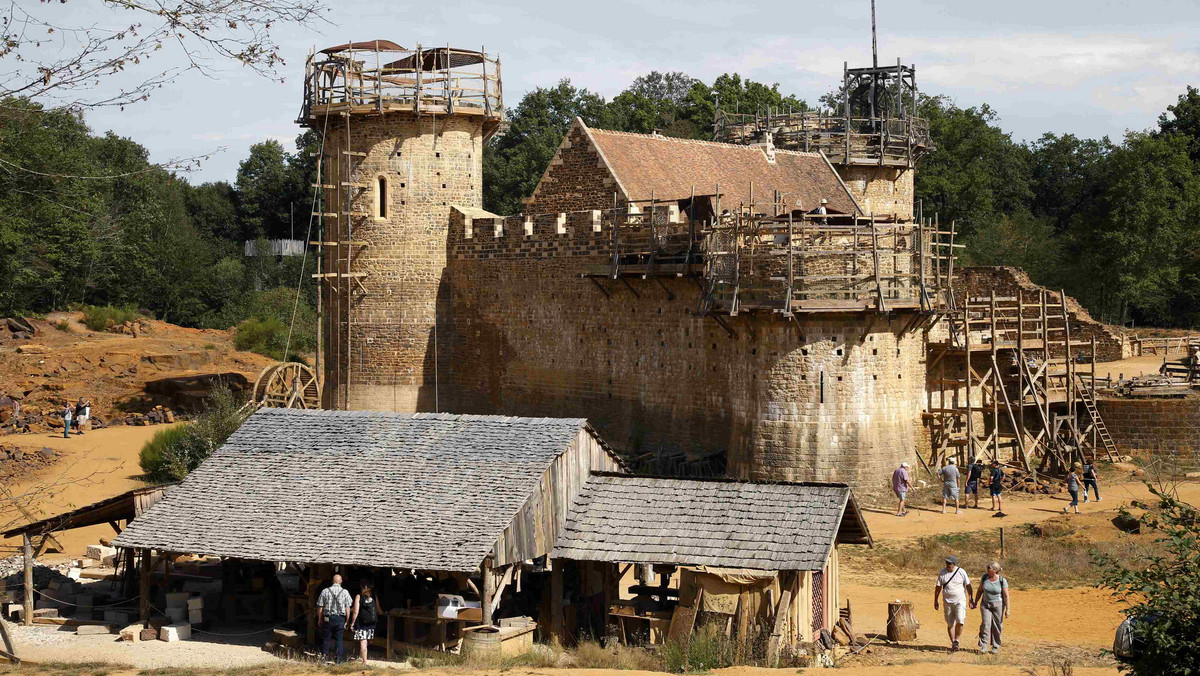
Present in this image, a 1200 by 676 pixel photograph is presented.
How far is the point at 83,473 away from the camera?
109 feet

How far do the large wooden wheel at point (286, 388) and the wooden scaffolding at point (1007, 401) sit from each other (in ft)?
48.0

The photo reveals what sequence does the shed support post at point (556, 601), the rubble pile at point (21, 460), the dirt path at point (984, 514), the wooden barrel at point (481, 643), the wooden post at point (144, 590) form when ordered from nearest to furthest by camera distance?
the wooden barrel at point (481, 643) → the shed support post at point (556, 601) → the wooden post at point (144, 590) → the dirt path at point (984, 514) → the rubble pile at point (21, 460)

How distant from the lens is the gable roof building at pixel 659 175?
28953mm

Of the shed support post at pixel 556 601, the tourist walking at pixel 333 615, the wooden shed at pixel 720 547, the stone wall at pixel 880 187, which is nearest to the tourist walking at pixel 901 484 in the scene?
the wooden shed at pixel 720 547

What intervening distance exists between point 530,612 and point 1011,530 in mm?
9338

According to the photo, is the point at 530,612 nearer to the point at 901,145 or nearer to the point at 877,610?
the point at 877,610

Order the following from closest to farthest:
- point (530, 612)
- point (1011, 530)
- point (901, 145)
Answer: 1. point (530, 612)
2. point (1011, 530)
3. point (901, 145)

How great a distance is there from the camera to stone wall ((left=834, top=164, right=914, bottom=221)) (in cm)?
3853

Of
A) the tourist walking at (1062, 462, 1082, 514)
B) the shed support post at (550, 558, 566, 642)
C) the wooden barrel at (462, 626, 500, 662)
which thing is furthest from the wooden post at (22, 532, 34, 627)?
the tourist walking at (1062, 462, 1082, 514)

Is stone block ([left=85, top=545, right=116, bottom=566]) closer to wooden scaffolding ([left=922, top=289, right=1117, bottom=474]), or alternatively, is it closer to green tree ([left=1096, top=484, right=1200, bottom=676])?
wooden scaffolding ([left=922, top=289, right=1117, bottom=474])

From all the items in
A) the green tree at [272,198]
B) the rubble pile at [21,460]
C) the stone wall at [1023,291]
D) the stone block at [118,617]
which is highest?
the green tree at [272,198]

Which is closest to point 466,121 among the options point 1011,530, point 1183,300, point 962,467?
point 962,467

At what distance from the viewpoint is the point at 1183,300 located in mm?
50969

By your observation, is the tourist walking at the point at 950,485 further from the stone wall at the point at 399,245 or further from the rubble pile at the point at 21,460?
the rubble pile at the point at 21,460
